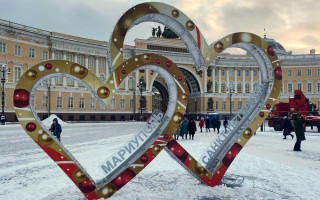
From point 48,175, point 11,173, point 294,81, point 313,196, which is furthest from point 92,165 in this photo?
point 294,81

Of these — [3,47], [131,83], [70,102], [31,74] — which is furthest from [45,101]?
[31,74]

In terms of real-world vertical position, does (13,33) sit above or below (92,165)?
above

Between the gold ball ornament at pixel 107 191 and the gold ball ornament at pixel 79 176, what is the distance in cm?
36

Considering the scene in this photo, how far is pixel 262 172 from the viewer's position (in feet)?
23.2

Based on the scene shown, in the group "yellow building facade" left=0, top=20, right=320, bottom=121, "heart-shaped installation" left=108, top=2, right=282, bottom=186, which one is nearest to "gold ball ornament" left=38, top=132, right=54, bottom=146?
"heart-shaped installation" left=108, top=2, right=282, bottom=186

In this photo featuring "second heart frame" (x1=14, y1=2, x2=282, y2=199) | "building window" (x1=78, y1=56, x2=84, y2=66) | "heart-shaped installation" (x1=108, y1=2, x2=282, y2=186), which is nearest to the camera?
"second heart frame" (x1=14, y1=2, x2=282, y2=199)

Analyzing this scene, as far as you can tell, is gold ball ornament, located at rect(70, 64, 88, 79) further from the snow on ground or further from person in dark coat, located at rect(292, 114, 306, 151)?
person in dark coat, located at rect(292, 114, 306, 151)

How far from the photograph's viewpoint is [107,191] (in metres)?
4.89

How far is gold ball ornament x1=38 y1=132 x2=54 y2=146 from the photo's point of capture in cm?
448

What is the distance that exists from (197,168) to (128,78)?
135 feet

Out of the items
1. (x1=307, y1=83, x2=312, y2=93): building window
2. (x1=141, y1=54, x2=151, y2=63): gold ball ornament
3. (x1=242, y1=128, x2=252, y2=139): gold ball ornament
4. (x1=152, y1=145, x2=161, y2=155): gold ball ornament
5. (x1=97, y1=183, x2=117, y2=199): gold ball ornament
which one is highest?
(x1=307, y1=83, x2=312, y2=93): building window

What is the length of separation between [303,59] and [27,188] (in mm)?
58515

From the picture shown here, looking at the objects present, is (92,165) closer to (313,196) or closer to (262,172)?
(262,172)

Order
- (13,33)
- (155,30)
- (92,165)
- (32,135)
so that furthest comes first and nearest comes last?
(155,30) < (13,33) < (92,165) < (32,135)
